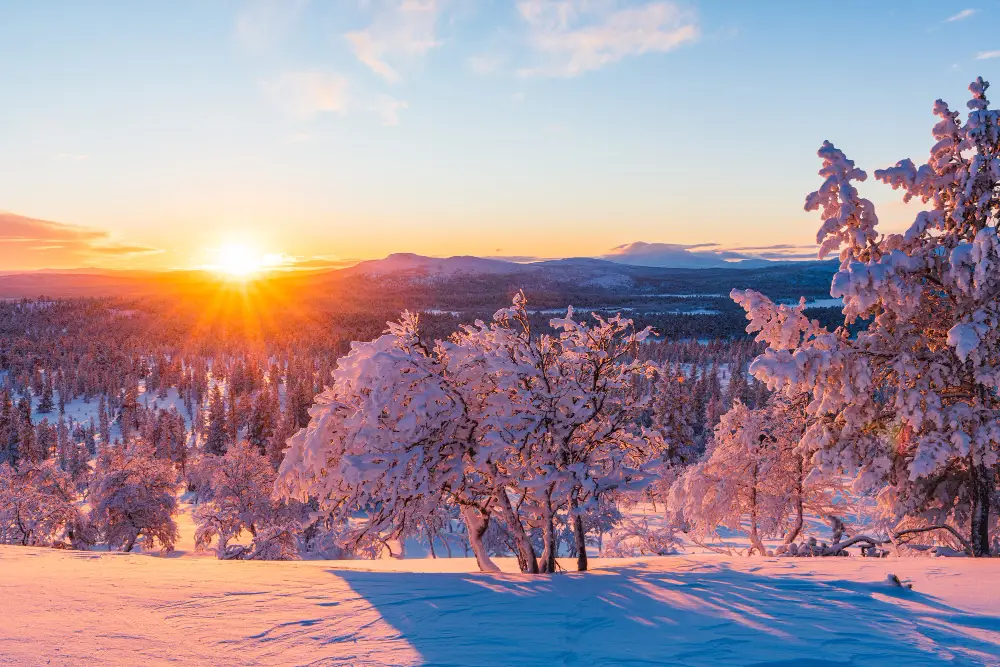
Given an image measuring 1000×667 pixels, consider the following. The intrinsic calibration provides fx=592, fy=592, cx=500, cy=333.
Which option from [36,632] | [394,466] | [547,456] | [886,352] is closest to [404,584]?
[394,466]

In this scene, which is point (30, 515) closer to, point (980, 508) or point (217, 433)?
point (980, 508)

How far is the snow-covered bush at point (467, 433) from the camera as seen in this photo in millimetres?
10461

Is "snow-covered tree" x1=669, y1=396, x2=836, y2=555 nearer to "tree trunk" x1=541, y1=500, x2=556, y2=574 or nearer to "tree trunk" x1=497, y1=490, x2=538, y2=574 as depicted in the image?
"tree trunk" x1=541, y1=500, x2=556, y2=574

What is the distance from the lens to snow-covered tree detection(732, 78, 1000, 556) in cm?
1051

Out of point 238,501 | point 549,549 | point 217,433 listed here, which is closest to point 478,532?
point 549,549

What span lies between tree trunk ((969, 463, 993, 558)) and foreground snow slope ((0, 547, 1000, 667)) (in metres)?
2.82

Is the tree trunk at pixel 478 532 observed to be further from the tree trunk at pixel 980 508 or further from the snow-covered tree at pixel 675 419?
the snow-covered tree at pixel 675 419

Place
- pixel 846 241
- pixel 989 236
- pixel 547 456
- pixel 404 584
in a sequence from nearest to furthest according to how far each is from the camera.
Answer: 1. pixel 404 584
2. pixel 989 236
3. pixel 547 456
4. pixel 846 241

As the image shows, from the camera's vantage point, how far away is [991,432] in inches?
414

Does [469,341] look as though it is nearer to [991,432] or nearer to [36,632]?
[36,632]

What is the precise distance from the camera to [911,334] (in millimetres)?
11477

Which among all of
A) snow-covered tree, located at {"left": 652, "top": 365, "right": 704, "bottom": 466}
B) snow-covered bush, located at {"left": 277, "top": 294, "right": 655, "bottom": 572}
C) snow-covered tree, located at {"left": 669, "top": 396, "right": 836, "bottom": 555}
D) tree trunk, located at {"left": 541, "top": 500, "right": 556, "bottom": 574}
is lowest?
snow-covered tree, located at {"left": 652, "top": 365, "right": 704, "bottom": 466}

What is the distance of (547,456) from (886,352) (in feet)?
21.8

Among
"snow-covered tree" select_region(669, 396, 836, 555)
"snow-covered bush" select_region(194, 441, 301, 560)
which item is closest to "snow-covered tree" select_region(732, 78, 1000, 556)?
"snow-covered tree" select_region(669, 396, 836, 555)
